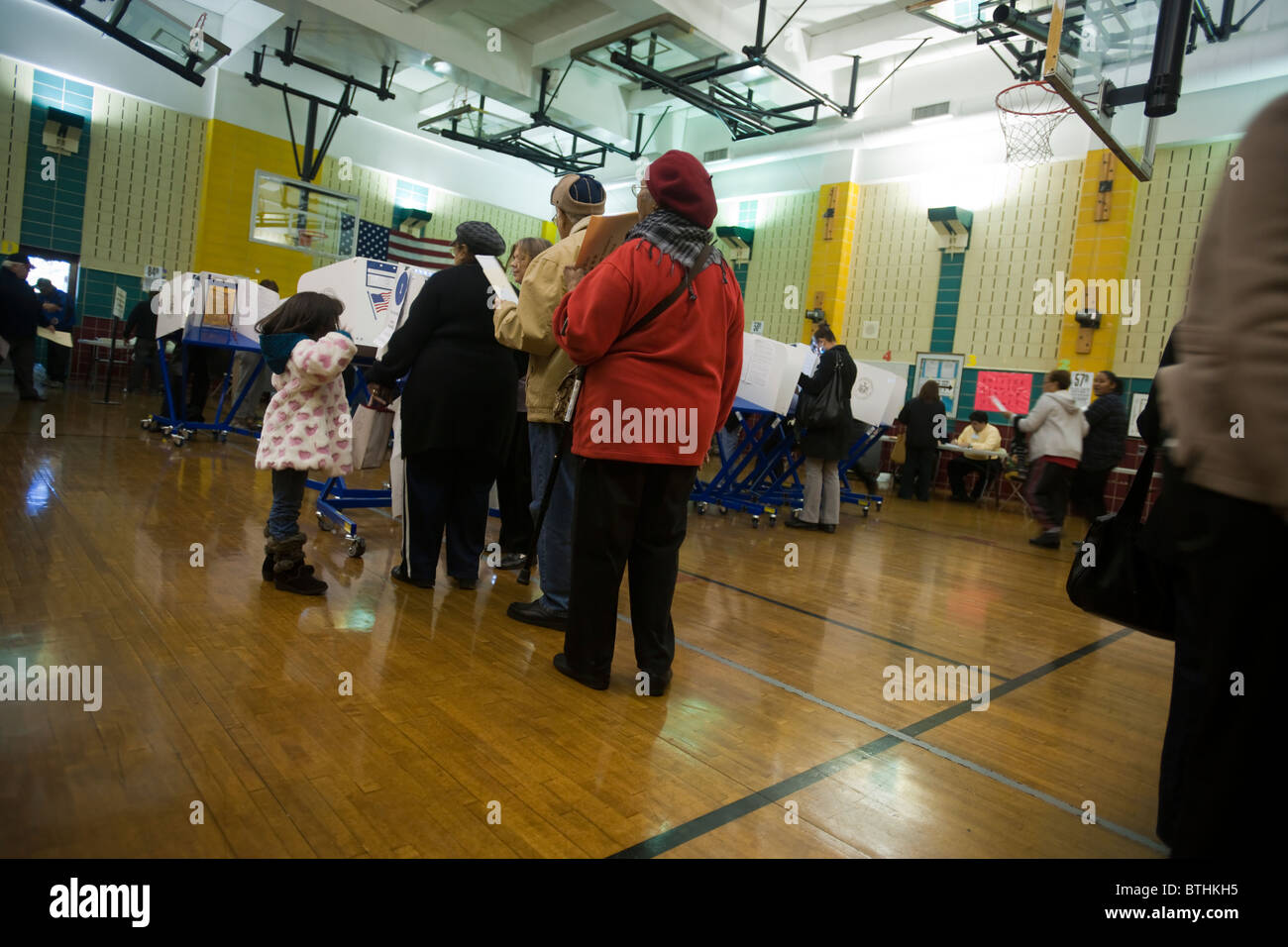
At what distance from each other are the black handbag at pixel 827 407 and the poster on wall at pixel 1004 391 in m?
4.76

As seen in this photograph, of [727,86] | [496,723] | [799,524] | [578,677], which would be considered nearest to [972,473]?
[799,524]

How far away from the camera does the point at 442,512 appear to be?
296 centimetres

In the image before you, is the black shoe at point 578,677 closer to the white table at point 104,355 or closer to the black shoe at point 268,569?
the black shoe at point 268,569

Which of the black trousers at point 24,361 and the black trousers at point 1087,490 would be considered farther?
the black trousers at point 24,361

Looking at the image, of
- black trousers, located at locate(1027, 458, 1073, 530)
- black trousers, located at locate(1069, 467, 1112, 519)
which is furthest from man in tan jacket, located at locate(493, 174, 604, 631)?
black trousers, located at locate(1069, 467, 1112, 519)

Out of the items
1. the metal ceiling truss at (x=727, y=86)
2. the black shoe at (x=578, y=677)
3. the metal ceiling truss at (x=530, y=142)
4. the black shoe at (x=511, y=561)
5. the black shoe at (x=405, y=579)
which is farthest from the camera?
the metal ceiling truss at (x=530, y=142)

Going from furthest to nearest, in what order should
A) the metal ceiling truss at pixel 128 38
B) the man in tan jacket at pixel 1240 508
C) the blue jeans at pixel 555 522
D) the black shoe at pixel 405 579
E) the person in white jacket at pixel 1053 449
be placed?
the metal ceiling truss at pixel 128 38
the person in white jacket at pixel 1053 449
the black shoe at pixel 405 579
the blue jeans at pixel 555 522
the man in tan jacket at pixel 1240 508

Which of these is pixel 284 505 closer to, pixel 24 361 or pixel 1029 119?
pixel 24 361

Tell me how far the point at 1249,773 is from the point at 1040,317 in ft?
31.5

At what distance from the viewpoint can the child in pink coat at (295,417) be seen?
9.04 feet

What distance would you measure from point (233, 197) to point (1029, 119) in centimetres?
1041

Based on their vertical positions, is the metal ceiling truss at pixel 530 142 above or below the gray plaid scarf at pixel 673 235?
above

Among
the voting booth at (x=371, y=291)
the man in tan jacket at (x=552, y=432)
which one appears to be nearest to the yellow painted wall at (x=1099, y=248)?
the voting booth at (x=371, y=291)
